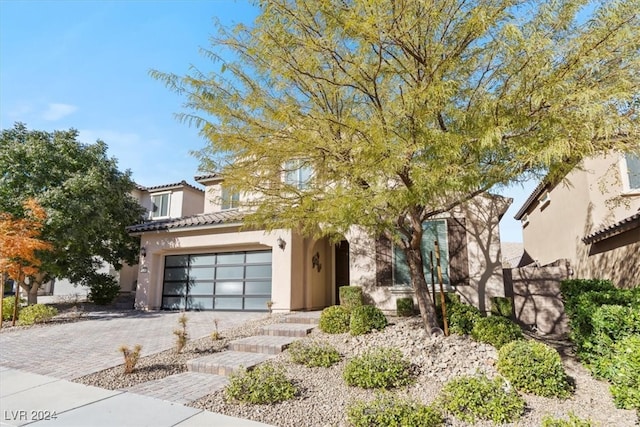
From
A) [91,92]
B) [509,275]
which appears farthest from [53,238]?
[509,275]

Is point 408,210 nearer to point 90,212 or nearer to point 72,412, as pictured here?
point 72,412

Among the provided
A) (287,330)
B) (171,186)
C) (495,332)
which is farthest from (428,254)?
(171,186)

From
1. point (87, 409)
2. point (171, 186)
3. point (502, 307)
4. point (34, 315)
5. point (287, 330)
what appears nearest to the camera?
point (87, 409)

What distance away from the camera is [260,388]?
5520 mm

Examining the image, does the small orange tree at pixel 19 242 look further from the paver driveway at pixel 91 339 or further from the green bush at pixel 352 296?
the green bush at pixel 352 296

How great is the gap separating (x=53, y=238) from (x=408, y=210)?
15356 millimetres

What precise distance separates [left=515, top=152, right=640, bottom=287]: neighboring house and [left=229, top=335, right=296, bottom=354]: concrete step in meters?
6.93

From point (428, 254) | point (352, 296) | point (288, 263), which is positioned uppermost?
point (428, 254)

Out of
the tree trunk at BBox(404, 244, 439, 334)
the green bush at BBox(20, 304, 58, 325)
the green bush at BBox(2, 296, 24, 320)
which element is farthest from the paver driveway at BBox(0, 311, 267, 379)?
the tree trunk at BBox(404, 244, 439, 334)

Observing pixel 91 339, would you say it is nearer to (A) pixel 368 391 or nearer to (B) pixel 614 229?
(A) pixel 368 391

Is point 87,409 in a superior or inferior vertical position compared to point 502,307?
Answer: inferior

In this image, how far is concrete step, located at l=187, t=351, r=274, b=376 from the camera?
6.85m

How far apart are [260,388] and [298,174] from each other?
4.59 m

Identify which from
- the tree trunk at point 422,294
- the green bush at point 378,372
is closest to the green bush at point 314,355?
the green bush at point 378,372
